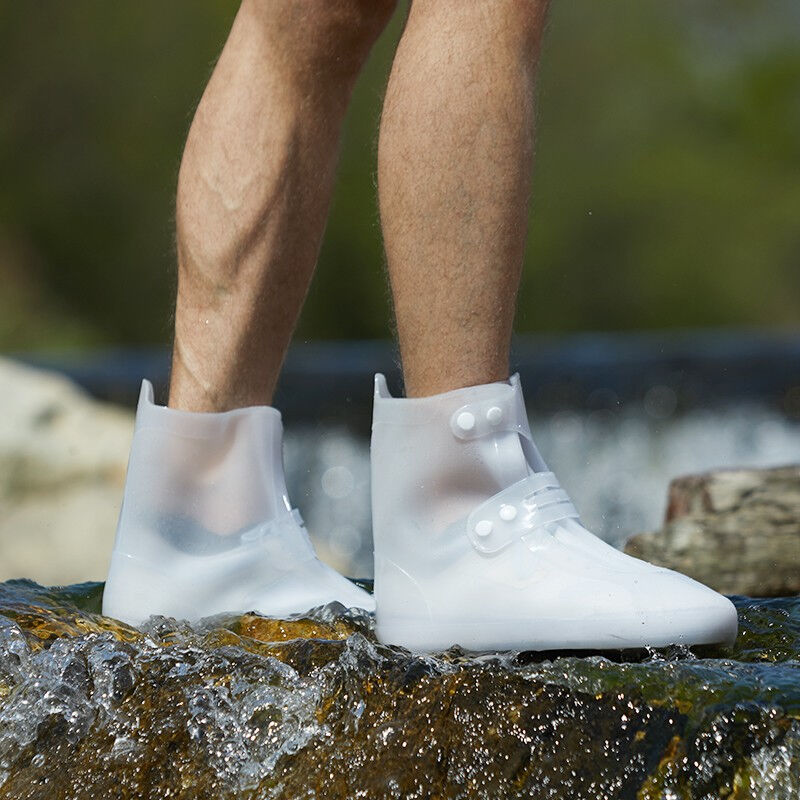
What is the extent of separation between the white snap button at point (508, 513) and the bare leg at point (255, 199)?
39 centimetres

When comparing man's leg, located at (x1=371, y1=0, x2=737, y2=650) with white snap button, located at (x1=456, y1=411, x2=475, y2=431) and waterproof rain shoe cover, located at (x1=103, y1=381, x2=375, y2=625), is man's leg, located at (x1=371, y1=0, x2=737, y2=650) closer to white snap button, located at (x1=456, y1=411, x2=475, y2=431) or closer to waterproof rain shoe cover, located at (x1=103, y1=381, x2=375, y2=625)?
white snap button, located at (x1=456, y1=411, x2=475, y2=431)

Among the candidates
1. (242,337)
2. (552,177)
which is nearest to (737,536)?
(242,337)

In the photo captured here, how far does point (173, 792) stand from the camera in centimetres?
106

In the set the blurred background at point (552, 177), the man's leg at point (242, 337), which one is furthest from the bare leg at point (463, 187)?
the blurred background at point (552, 177)

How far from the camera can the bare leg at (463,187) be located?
1.20 meters

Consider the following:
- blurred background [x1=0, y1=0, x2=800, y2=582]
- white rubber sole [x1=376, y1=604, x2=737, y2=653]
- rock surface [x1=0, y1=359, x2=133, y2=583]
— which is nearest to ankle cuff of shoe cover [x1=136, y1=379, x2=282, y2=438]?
white rubber sole [x1=376, y1=604, x2=737, y2=653]

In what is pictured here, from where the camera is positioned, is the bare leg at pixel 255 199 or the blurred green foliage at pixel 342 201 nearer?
the bare leg at pixel 255 199

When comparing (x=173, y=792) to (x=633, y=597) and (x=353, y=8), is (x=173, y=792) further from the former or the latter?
(x=353, y=8)

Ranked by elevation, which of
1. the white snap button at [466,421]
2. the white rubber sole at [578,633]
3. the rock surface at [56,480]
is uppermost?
the rock surface at [56,480]

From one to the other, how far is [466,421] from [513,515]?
0.33ft

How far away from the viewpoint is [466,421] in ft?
3.92

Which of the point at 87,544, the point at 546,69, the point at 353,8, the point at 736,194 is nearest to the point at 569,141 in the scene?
the point at 546,69

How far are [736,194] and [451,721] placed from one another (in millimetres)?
18514

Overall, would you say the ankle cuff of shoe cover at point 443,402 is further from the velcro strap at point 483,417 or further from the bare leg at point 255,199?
the bare leg at point 255,199
